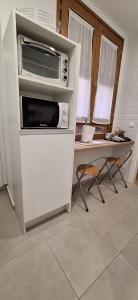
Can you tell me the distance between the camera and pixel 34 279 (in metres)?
0.98

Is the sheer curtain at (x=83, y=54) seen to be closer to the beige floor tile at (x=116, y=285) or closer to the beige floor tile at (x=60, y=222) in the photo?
the beige floor tile at (x=60, y=222)

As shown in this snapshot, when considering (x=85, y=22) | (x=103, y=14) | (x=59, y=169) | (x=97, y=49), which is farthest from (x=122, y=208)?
(x=103, y=14)

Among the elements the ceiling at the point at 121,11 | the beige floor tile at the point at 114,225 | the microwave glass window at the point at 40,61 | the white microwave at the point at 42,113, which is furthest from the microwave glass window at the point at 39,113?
the ceiling at the point at 121,11

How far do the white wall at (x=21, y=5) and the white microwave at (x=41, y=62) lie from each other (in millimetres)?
529

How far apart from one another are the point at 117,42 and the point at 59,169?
7.56 feet

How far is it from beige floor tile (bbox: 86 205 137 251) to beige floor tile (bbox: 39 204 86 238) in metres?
0.14

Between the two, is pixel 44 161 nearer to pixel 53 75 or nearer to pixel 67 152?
pixel 67 152

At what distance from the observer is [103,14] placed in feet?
6.35

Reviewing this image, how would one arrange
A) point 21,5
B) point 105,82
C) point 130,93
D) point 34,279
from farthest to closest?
point 130,93 < point 105,82 < point 21,5 < point 34,279

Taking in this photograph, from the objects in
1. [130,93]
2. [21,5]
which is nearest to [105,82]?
[130,93]

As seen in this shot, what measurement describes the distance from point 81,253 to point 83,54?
2.32 meters

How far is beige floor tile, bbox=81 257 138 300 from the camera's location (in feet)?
3.01

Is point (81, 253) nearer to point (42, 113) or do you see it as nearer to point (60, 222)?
point (60, 222)

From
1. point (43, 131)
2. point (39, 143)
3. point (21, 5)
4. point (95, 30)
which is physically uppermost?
point (95, 30)
